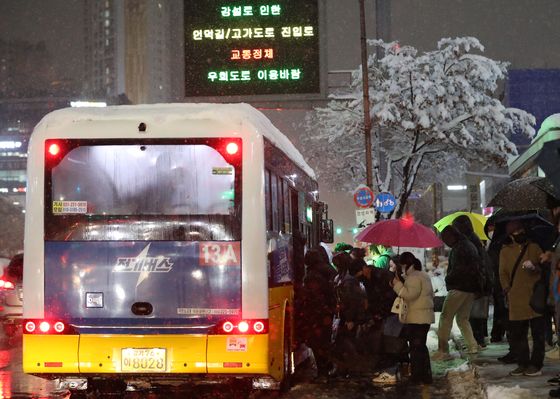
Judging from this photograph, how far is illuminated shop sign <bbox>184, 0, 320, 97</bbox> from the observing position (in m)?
22.1

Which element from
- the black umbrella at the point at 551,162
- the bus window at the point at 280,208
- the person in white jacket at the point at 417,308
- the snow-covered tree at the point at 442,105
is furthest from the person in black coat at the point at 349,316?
the snow-covered tree at the point at 442,105

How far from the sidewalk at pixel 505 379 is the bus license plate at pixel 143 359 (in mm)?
3287

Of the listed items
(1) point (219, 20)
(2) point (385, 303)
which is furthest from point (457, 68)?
(2) point (385, 303)

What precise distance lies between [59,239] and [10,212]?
77633mm

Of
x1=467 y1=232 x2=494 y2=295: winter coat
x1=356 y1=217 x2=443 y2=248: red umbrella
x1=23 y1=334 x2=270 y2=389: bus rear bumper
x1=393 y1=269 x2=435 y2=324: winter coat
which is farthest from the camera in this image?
x1=356 y1=217 x2=443 y2=248: red umbrella

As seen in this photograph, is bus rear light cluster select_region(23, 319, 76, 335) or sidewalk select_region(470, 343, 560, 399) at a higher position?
bus rear light cluster select_region(23, 319, 76, 335)

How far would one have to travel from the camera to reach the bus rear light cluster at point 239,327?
8.44 m

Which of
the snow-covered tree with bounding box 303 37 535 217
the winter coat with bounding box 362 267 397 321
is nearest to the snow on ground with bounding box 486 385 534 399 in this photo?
the winter coat with bounding box 362 267 397 321

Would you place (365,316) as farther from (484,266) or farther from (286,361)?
(484,266)

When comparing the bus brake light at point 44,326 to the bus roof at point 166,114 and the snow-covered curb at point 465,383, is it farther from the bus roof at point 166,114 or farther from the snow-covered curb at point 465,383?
the snow-covered curb at point 465,383

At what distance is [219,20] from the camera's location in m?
22.6

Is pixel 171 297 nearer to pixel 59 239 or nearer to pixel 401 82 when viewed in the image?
pixel 59 239

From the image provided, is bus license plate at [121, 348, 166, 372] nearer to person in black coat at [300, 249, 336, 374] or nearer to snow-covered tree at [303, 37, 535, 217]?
person in black coat at [300, 249, 336, 374]

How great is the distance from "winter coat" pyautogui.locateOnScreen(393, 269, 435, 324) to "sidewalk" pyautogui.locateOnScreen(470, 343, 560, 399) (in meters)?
0.94
